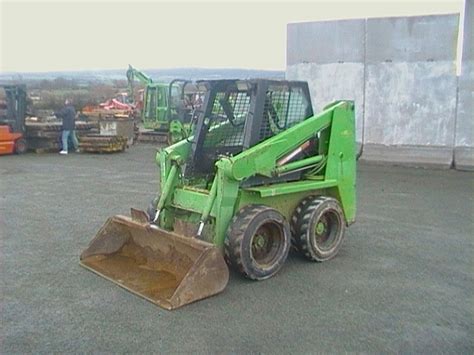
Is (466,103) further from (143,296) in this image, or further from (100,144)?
(100,144)

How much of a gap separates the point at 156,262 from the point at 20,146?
13123 mm

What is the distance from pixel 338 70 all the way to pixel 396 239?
8.64 m

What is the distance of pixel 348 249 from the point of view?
6438 millimetres

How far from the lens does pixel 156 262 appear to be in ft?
18.0

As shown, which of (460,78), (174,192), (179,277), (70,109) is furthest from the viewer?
(70,109)

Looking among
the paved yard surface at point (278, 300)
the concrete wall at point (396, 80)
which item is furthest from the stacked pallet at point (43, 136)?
the paved yard surface at point (278, 300)

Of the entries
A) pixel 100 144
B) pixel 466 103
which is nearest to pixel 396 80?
pixel 466 103

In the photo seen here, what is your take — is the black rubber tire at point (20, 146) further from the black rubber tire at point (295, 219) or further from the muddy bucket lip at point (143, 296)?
the black rubber tire at point (295, 219)

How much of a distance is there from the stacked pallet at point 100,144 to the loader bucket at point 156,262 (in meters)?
11.4

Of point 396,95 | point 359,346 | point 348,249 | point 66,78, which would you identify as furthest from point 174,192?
point 66,78

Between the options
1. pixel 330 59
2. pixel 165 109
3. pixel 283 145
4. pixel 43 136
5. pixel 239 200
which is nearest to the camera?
pixel 239 200

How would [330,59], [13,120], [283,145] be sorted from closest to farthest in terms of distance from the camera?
[283,145] → [330,59] → [13,120]

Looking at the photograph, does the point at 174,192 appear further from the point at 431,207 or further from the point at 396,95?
the point at 396,95

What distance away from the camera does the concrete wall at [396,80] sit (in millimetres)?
12922
